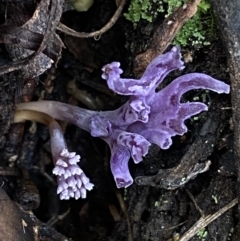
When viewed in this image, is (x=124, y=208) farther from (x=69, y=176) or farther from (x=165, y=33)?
(x=165, y=33)

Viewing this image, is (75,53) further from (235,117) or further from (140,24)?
(235,117)

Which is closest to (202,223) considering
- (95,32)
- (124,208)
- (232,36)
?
(124,208)

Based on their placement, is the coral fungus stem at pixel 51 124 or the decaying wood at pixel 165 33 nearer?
the decaying wood at pixel 165 33

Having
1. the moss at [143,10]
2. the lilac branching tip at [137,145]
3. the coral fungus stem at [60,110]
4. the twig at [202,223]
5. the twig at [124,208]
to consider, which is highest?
the moss at [143,10]

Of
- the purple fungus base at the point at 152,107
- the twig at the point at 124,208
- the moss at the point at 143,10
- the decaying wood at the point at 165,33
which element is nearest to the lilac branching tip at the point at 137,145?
the purple fungus base at the point at 152,107

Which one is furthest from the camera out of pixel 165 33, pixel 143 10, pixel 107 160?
pixel 107 160

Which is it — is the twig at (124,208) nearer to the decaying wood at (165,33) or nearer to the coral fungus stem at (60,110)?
the coral fungus stem at (60,110)

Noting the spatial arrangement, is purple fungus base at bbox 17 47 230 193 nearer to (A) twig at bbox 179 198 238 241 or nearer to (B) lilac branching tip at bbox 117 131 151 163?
(B) lilac branching tip at bbox 117 131 151 163
